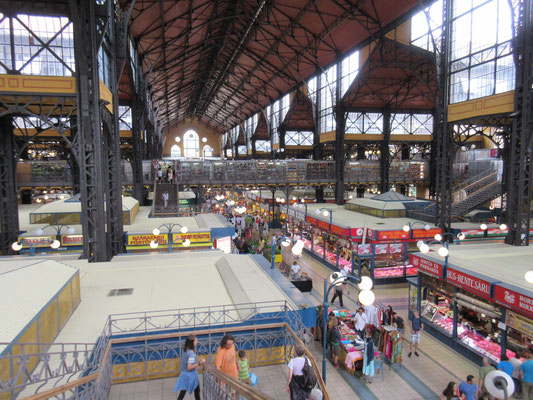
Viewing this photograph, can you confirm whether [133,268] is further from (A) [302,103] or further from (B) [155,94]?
(B) [155,94]

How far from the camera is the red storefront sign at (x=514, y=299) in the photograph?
931cm

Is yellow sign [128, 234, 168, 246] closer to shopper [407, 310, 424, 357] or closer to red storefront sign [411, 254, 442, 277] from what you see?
red storefront sign [411, 254, 442, 277]

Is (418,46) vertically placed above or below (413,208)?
above

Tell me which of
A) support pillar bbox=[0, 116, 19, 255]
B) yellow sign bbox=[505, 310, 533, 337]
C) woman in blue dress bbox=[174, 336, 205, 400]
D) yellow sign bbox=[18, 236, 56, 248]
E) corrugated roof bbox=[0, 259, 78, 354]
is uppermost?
support pillar bbox=[0, 116, 19, 255]

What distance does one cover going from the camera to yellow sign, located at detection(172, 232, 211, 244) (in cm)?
1764

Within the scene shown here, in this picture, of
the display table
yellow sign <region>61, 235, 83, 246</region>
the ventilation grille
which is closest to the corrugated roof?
the ventilation grille

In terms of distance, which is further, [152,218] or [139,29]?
[139,29]

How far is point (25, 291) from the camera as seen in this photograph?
7574 millimetres

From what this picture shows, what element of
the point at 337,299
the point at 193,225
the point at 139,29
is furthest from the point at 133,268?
the point at 139,29

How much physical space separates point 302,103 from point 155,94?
17.5m

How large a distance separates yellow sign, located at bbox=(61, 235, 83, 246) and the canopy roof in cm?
1351

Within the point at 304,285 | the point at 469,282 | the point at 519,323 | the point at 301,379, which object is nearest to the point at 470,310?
the point at 469,282

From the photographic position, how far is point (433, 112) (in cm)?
3488

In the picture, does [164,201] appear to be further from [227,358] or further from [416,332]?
[227,358]
